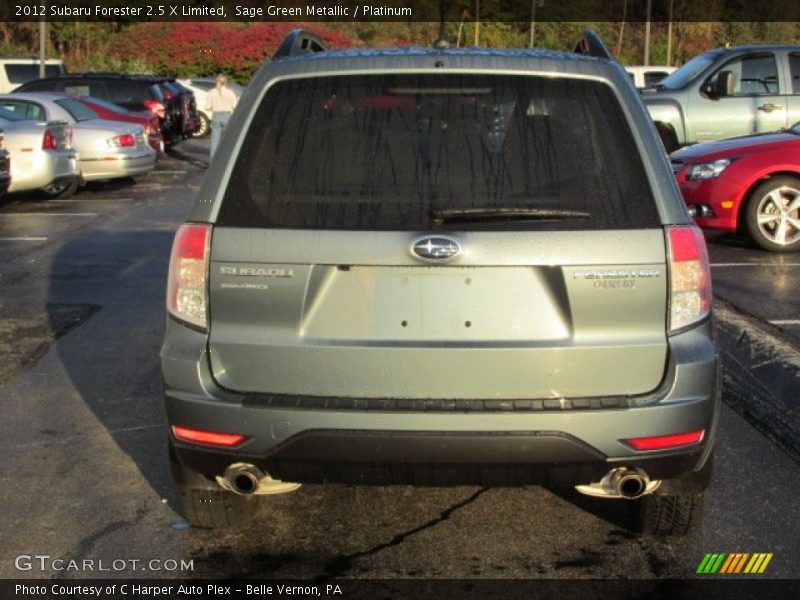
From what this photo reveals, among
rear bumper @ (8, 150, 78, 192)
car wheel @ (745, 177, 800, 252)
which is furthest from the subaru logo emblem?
rear bumper @ (8, 150, 78, 192)

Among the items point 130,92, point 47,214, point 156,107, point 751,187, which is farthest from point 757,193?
point 130,92

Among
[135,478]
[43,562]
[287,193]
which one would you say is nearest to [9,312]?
[135,478]

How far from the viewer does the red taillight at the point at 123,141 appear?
761 inches

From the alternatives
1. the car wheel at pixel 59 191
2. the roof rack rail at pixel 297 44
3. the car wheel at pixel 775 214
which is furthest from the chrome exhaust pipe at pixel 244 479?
the car wheel at pixel 59 191

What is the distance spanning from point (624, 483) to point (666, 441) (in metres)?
0.20

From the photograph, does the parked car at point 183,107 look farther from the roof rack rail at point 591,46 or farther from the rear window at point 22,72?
the roof rack rail at point 591,46

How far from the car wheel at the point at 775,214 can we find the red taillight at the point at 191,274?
870 centimetres

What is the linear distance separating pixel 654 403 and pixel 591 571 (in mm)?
751

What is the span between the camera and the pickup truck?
16.6 meters

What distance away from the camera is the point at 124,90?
26.4 metres

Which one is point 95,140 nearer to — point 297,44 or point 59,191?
point 59,191

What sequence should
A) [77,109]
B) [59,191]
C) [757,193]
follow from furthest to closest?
[77,109], [59,191], [757,193]

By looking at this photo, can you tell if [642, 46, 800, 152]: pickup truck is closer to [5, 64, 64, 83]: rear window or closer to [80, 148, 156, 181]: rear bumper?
[80, 148, 156, 181]: rear bumper

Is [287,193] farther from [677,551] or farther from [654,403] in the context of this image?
[677,551]
